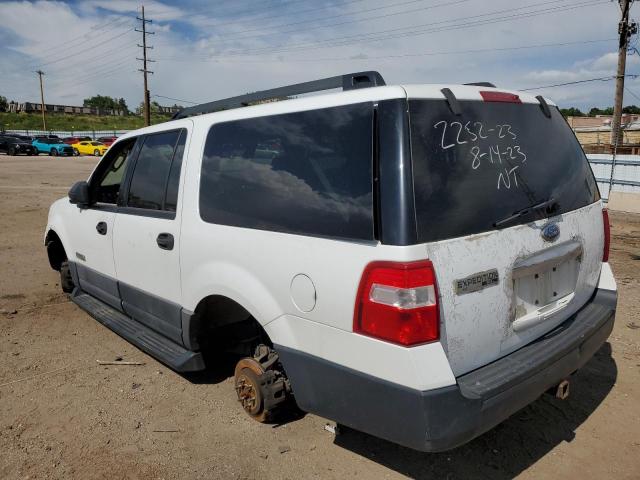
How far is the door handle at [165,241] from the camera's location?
3195mm

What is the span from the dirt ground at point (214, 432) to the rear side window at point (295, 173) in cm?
130

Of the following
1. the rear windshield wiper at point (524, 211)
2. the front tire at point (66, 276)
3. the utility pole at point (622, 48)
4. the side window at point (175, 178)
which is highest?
the utility pole at point (622, 48)

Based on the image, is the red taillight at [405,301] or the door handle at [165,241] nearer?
the red taillight at [405,301]

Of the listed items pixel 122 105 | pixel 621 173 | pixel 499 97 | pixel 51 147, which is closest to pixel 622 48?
pixel 621 173

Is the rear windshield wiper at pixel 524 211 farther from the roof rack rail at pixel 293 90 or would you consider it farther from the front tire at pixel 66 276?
the front tire at pixel 66 276

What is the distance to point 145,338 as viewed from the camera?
3641 millimetres

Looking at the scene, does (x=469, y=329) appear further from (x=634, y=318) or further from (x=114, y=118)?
(x=114, y=118)

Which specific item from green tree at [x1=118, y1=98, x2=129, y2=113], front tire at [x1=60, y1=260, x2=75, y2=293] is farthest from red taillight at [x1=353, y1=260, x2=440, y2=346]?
green tree at [x1=118, y1=98, x2=129, y2=113]

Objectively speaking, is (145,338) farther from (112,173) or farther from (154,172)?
(112,173)

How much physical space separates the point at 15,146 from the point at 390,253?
42243 millimetres

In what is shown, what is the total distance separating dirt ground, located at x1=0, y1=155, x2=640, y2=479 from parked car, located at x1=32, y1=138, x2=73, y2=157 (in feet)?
128

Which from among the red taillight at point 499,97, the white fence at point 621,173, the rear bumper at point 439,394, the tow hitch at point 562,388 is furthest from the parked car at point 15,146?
the tow hitch at point 562,388

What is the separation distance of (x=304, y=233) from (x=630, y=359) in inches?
124

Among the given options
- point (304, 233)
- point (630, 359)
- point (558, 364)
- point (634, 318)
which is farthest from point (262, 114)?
point (634, 318)
